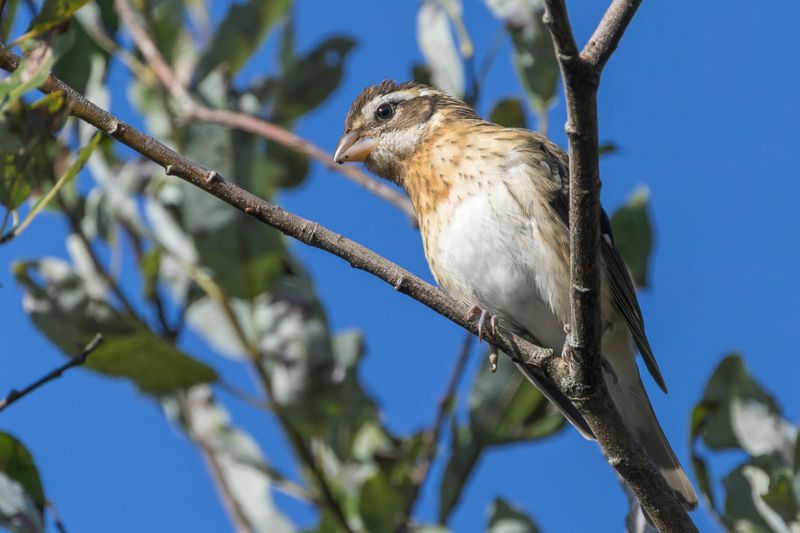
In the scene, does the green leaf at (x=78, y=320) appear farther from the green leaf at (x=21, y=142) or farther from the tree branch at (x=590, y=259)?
the tree branch at (x=590, y=259)

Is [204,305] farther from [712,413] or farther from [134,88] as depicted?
[712,413]

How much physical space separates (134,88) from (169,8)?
431mm

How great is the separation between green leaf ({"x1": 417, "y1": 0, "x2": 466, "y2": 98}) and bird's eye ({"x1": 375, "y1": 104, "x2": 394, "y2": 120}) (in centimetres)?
35

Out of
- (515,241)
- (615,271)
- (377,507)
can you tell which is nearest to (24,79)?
(515,241)

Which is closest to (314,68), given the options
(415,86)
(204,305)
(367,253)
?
(415,86)

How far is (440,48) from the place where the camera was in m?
5.03

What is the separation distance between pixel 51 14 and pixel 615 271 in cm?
220

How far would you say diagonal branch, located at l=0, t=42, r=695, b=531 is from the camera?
264 cm

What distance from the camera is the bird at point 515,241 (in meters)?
3.97

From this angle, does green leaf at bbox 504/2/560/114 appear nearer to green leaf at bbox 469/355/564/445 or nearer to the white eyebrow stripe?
the white eyebrow stripe

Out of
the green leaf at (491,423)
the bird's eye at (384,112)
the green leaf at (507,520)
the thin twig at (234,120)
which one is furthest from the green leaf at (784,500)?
the bird's eye at (384,112)

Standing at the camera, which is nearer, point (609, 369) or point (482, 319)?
point (482, 319)

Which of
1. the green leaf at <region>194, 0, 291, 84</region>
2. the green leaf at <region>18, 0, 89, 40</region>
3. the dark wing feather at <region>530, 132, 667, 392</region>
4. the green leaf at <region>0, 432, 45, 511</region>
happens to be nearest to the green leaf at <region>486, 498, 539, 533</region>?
the dark wing feather at <region>530, 132, 667, 392</region>

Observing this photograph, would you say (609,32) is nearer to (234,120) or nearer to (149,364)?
(149,364)
